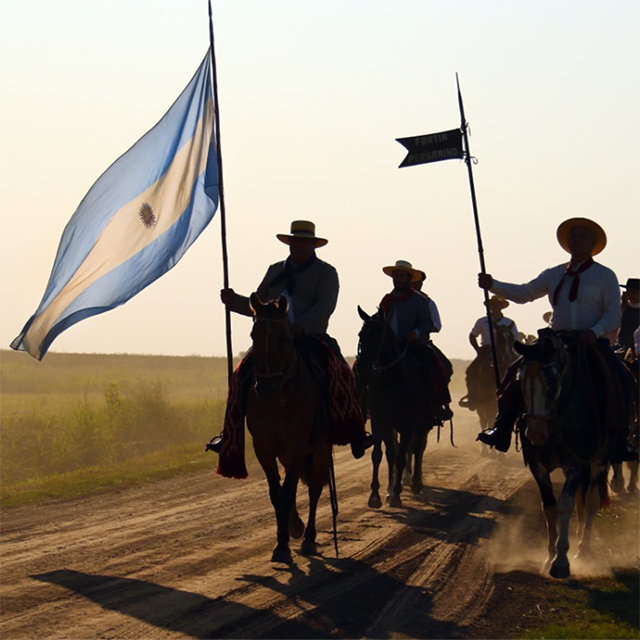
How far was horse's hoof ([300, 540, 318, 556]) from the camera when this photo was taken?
12164 mm

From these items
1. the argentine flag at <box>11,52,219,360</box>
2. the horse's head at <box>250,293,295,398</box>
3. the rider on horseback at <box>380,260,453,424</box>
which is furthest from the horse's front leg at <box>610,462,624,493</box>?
the horse's head at <box>250,293,295,398</box>

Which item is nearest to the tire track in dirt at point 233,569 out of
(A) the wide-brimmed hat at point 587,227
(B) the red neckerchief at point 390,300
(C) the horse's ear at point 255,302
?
(C) the horse's ear at point 255,302

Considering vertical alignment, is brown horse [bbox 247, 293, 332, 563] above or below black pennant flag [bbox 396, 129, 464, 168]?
below

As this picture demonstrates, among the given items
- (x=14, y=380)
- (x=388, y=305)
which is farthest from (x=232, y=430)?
(x=14, y=380)

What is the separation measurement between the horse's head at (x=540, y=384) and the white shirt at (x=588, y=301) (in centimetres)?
102

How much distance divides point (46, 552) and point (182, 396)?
1939 inches

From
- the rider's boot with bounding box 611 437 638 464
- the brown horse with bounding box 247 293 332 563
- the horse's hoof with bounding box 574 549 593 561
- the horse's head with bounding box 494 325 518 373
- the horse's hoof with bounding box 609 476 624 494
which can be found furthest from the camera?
the horse's head with bounding box 494 325 518 373

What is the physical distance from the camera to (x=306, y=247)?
42.1ft

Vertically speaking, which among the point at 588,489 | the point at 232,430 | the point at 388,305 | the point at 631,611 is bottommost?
the point at 631,611

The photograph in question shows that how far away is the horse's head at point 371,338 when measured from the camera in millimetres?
16250

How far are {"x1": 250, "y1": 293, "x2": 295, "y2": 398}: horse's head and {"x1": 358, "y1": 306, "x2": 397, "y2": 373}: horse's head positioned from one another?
4.98 metres

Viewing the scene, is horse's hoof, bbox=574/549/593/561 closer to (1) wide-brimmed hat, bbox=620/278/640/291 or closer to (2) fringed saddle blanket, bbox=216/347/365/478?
(2) fringed saddle blanket, bbox=216/347/365/478

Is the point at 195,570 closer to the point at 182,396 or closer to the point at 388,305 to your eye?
the point at 388,305

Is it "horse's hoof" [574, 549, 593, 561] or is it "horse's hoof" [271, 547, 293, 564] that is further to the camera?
"horse's hoof" [574, 549, 593, 561]
